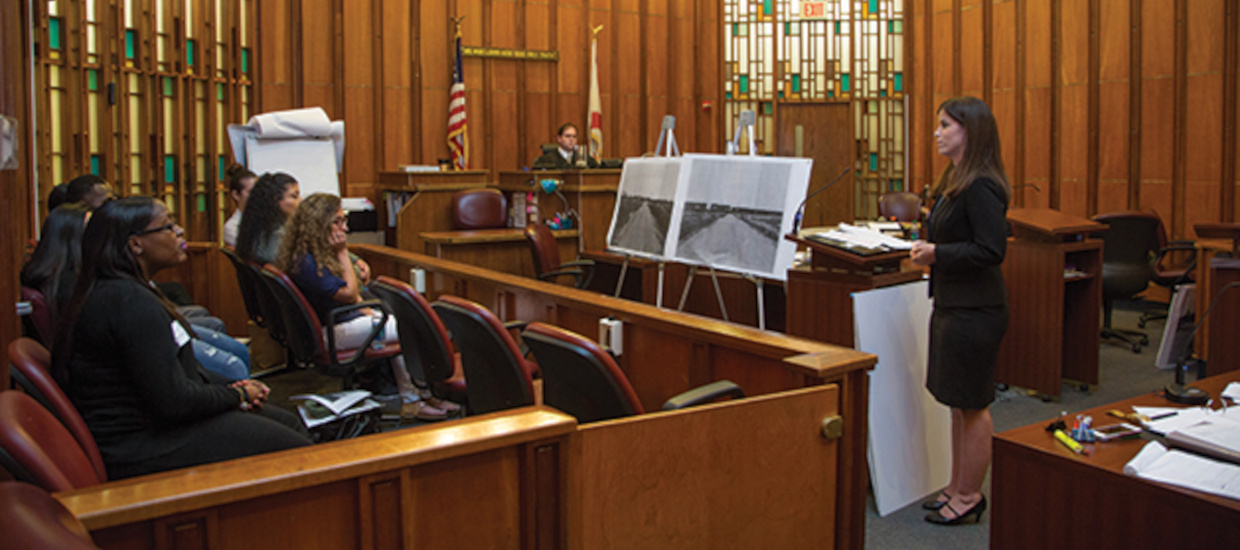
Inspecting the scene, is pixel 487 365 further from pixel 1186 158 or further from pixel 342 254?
pixel 1186 158

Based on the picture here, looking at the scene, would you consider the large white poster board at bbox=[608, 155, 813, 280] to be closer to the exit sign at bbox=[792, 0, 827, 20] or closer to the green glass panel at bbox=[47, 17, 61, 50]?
the green glass panel at bbox=[47, 17, 61, 50]

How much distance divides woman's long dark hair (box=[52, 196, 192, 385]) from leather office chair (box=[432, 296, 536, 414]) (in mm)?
771

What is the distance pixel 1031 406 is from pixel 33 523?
4573 mm

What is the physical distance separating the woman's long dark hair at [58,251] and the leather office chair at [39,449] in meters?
1.86

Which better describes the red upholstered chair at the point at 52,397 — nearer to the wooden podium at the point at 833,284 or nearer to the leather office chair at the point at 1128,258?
the wooden podium at the point at 833,284

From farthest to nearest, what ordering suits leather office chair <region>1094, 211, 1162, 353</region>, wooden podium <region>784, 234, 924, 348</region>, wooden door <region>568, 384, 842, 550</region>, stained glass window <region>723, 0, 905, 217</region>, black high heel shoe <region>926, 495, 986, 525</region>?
1. stained glass window <region>723, 0, 905, 217</region>
2. leather office chair <region>1094, 211, 1162, 353</region>
3. wooden podium <region>784, 234, 924, 348</region>
4. black high heel shoe <region>926, 495, 986, 525</region>
5. wooden door <region>568, 384, 842, 550</region>

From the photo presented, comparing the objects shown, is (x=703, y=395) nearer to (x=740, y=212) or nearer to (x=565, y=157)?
(x=740, y=212)

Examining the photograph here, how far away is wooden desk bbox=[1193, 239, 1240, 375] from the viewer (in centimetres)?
429

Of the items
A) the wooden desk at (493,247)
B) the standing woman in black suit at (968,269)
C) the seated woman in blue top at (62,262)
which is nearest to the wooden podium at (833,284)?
the standing woman in black suit at (968,269)

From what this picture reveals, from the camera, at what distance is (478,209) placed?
7.06 metres

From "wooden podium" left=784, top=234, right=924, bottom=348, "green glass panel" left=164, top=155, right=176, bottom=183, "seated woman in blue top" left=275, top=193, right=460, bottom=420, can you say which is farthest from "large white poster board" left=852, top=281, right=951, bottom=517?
"green glass panel" left=164, top=155, right=176, bottom=183

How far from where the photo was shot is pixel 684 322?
9.29 feet

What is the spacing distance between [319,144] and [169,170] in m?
1.17

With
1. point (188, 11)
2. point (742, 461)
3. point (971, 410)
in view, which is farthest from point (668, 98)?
point (742, 461)
